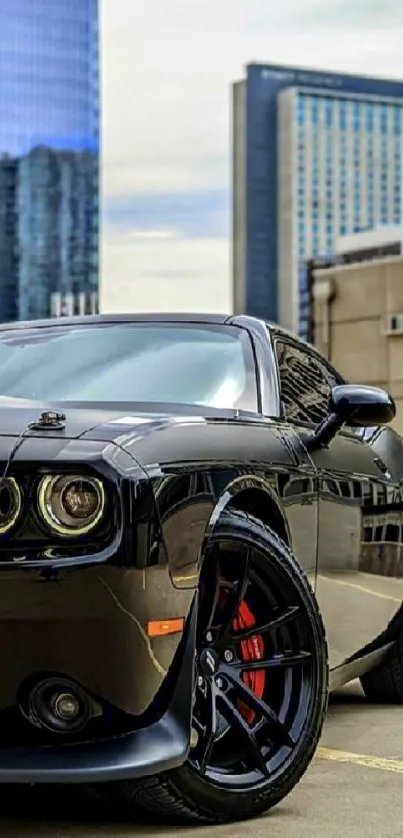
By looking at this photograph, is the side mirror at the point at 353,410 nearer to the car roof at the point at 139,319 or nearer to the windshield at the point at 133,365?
the windshield at the point at 133,365

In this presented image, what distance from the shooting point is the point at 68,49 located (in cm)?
17625

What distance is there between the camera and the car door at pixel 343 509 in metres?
Result: 5.10

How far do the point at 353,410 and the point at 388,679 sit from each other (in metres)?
1.80

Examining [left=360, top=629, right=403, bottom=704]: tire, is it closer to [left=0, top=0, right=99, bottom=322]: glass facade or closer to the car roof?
the car roof

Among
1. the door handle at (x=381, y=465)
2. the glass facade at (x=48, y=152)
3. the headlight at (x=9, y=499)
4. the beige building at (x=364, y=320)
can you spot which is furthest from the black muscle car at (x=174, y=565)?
the glass facade at (x=48, y=152)

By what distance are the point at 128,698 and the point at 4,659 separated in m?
0.30

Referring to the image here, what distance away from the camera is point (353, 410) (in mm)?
4961

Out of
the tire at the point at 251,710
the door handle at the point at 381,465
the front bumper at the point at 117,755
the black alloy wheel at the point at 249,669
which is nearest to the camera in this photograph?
the front bumper at the point at 117,755

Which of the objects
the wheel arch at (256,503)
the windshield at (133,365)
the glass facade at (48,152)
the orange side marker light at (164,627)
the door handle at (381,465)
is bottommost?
the orange side marker light at (164,627)

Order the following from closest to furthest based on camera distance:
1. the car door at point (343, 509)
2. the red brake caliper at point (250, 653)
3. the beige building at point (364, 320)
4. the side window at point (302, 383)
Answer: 1. the red brake caliper at point (250, 653)
2. the car door at point (343, 509)
3. the side window at point (302, 383)
4. the beige building at point (364, 320)

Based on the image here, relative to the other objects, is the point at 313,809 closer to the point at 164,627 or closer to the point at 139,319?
the point at 164,627

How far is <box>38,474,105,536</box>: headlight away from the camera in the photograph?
369cm

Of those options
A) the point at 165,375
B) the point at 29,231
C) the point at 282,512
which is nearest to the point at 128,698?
the point at 282,512

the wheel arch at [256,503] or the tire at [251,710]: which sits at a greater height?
the wheel arch at [256,503]
